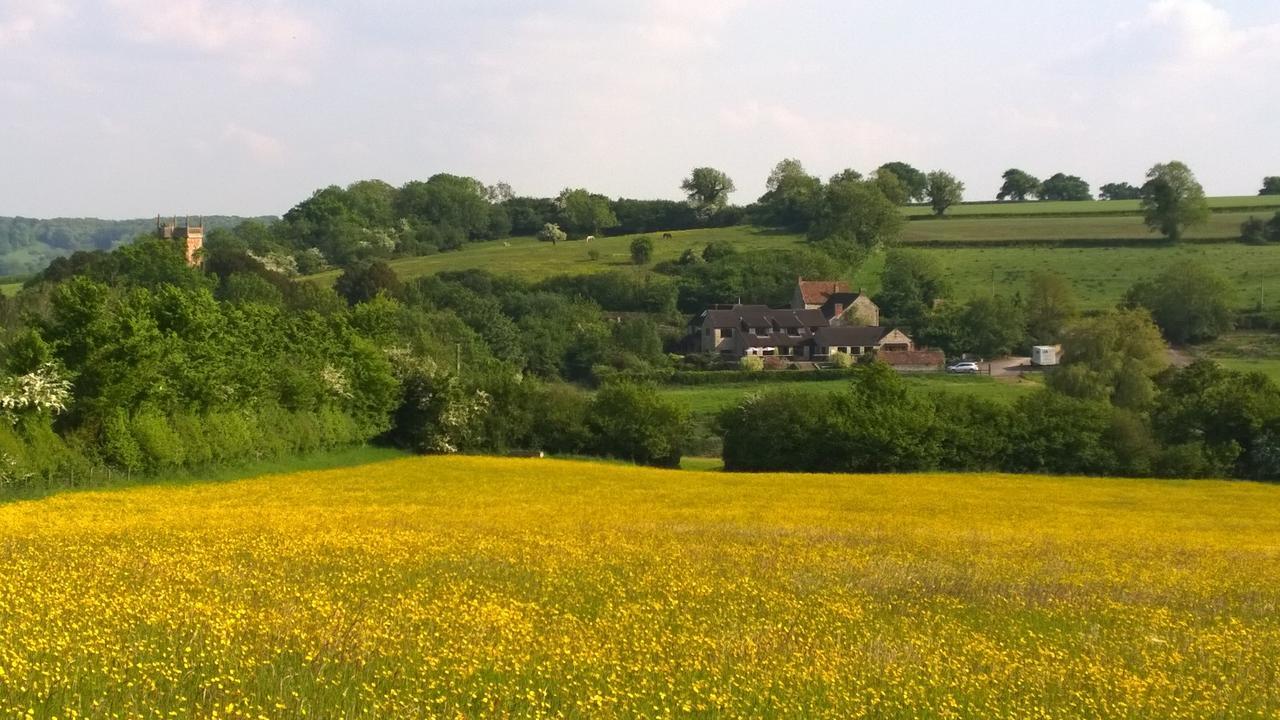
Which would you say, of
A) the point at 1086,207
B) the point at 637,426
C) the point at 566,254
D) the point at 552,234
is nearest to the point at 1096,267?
the point at 1086,207

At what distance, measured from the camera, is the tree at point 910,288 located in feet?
432

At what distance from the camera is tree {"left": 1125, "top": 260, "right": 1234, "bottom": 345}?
371ft

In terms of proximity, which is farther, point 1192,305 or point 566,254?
point 566,254

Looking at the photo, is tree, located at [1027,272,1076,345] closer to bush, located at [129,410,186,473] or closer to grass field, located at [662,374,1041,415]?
grass field, located at [662,374,1041,415]

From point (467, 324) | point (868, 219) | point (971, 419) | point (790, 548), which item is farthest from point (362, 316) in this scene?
point (868, 219)

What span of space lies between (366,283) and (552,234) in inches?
2246

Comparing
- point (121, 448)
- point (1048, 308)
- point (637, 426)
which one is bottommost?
point (637, 426)

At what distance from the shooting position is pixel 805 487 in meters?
48.4

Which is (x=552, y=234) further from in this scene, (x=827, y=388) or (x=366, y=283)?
(x=827, y=388)

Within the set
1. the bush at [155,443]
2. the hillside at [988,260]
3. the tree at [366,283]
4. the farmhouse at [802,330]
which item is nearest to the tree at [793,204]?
the hillside at [988,260]

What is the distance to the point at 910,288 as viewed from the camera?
446 feet

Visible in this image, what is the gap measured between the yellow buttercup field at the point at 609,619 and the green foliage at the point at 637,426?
38.1 m

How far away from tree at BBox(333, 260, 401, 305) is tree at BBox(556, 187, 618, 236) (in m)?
62.8

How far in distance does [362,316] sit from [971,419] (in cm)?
3567
